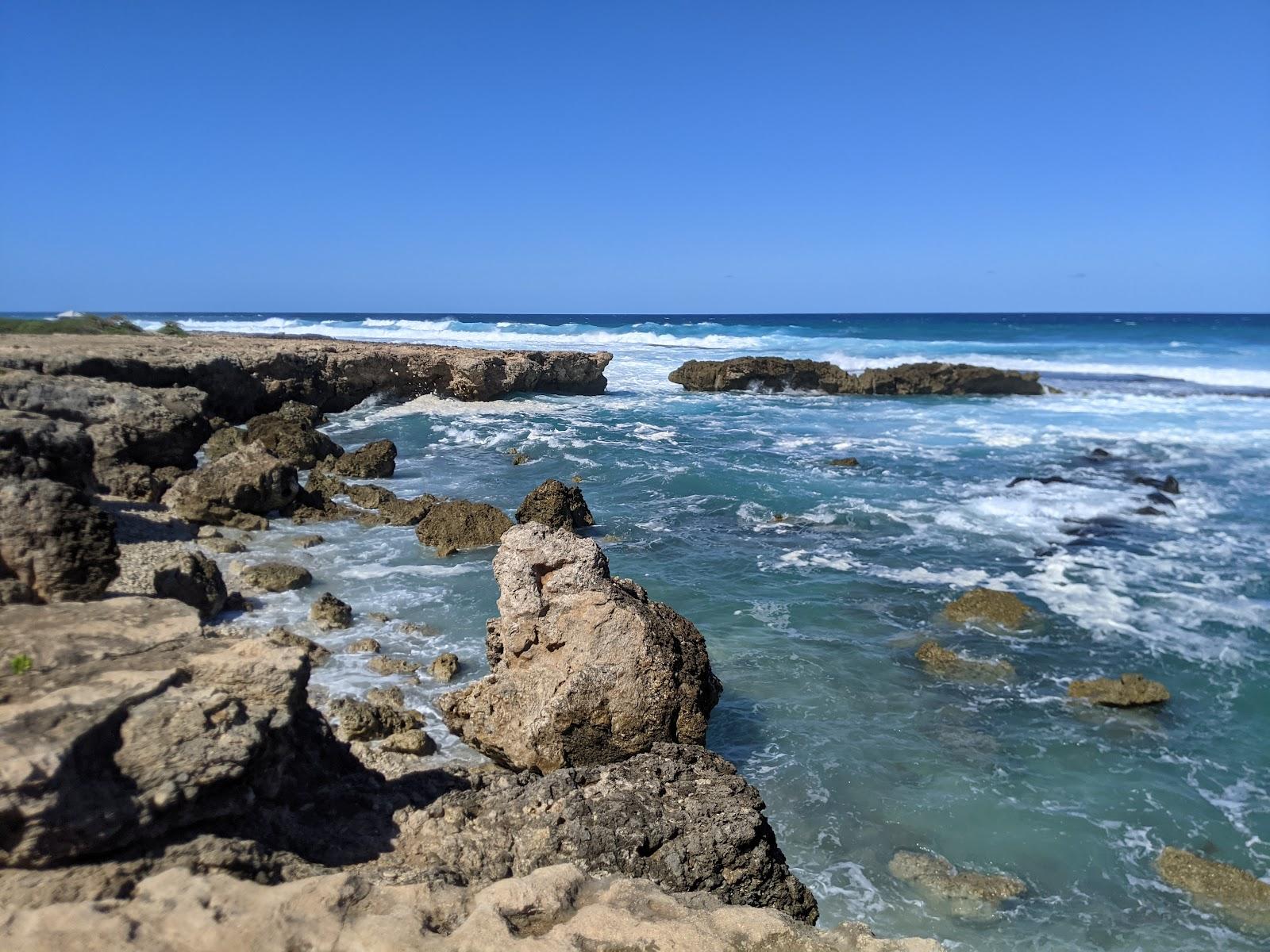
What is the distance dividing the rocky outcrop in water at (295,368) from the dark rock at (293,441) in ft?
3.96

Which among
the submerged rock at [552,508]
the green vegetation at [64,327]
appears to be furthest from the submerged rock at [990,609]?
the green vegetation at [64,327]

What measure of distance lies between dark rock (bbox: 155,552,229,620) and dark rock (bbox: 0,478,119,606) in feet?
7.93

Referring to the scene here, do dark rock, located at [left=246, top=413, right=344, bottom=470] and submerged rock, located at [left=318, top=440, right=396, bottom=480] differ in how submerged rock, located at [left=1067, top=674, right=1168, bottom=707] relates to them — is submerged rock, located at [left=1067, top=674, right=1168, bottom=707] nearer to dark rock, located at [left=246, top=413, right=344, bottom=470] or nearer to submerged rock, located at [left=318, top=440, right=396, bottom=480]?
submerged rock, located at [left=318, top=440, right=396, bottom=480]

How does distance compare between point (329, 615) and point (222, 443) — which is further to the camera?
point (222, 443)

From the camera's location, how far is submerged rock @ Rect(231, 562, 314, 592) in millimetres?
9180

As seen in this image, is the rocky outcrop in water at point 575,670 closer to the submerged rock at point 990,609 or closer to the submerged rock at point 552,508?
the submerged rock at point 990,609

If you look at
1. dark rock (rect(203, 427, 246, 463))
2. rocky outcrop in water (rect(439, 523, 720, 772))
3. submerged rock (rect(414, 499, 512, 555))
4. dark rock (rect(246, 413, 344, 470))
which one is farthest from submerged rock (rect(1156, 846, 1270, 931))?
dark rock (rect(203, 427, 246, 463))

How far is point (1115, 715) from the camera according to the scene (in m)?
7.26

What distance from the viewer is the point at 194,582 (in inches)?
307

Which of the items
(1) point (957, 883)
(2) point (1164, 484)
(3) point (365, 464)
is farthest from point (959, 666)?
(3) point (365, 464)

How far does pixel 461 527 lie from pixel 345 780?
269 inches

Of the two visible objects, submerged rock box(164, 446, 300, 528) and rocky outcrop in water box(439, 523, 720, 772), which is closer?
rocky outcrop in water box(439, 523, 720, 772)

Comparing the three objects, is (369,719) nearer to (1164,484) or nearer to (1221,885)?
(1221,885)

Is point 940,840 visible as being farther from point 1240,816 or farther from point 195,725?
point 195,725
